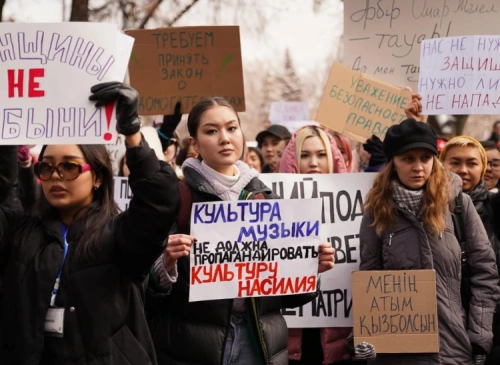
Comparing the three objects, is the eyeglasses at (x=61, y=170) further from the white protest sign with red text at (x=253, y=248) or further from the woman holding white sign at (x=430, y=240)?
the woman holding white sign at (x=430, y=240)

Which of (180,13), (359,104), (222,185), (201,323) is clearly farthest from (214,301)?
(180,13)

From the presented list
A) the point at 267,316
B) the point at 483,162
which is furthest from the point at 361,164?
the point at 267,316

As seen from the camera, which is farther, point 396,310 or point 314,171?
point 314,171

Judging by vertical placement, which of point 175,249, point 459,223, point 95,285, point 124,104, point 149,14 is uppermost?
point 149,14

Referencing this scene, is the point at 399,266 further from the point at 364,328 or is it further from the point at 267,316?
the point at 267,316

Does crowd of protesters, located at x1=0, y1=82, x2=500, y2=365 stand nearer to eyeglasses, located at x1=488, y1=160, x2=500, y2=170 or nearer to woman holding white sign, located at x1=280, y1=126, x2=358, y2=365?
woman holding white sign, located at x1=280, y1=126, x2=358, y2=365

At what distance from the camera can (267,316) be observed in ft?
14.3

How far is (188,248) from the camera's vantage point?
4.21 metres

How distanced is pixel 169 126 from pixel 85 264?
3371mm

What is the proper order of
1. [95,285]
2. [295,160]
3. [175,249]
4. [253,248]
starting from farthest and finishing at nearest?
[295,160]
[253,248]
[175,249]
[95,285]

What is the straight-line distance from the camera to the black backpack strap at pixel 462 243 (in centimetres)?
518

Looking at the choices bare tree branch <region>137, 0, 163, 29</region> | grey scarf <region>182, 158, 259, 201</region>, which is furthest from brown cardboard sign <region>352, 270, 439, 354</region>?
bare tree branch <region>137, 0, 163, 29</region>

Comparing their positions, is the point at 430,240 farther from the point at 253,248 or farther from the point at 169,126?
the point at 169,126

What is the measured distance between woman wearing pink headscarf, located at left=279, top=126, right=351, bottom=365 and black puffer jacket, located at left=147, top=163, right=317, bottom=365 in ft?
3.87
